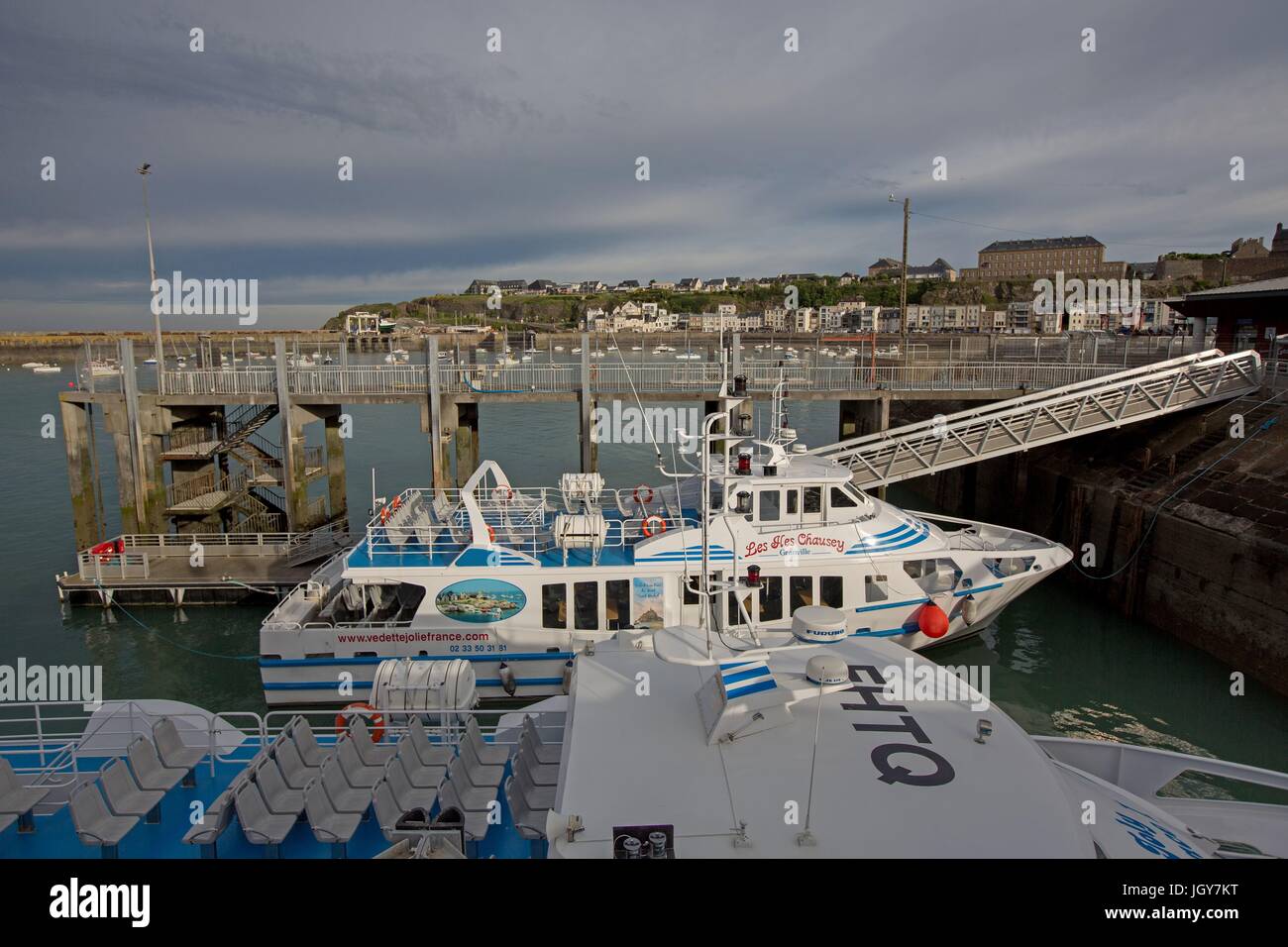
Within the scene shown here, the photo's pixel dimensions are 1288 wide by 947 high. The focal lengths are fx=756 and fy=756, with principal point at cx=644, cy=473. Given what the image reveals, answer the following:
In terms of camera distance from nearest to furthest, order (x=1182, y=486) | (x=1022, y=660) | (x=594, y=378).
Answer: (x=1022, y=660) → (x=1182, y=486) → (x=594, y=378)

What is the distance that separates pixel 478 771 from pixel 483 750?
0.34 m

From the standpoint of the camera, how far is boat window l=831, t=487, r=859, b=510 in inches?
599

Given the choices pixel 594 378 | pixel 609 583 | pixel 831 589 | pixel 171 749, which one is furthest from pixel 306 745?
pixel 594 378

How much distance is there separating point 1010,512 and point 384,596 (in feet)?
69.8

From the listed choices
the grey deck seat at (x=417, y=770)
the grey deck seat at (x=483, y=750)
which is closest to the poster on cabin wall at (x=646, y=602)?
the grey deck seat at (x=483, y=750)

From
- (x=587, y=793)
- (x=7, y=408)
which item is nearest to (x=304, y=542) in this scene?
(x=587, y=793)

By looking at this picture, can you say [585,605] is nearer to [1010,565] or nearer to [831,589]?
[831,589]

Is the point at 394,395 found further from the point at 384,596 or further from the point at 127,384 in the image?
the point at 384,596

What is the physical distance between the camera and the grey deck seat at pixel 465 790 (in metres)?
6.97

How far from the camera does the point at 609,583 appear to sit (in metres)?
14.8

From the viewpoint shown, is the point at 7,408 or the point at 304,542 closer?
the point at 304,542

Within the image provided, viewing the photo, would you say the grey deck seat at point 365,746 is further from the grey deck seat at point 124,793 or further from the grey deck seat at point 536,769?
the grey deck seat at point 124,793

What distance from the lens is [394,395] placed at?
80.4 feet

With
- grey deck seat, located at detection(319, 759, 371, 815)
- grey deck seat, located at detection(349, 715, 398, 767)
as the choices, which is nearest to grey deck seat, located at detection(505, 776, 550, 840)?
grey deck seat, located at detection(319, 759, 371, 815)
